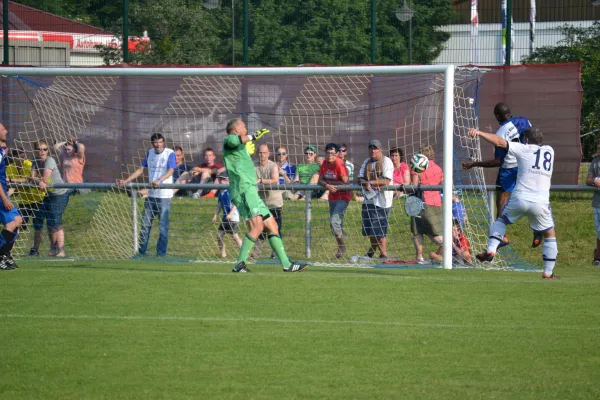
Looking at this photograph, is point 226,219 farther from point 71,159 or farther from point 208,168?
point 71,159

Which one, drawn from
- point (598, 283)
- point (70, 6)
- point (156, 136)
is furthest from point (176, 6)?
point (598, 283)

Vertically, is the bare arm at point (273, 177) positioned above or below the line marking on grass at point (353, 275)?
above

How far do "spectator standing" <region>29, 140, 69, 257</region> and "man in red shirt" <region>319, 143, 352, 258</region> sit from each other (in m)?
4.47

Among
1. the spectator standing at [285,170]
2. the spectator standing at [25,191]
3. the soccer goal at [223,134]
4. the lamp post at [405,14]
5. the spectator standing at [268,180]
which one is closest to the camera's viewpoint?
the spectator standing at [268,180]

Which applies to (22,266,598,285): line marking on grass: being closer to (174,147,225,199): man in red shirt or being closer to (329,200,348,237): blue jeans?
(329,200,348,237): blue jeans

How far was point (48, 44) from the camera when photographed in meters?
21.0

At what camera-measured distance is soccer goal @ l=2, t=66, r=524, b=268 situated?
15.5 metres

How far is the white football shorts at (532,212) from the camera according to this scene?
11914mm

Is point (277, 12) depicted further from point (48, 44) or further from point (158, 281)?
point (158, 281)

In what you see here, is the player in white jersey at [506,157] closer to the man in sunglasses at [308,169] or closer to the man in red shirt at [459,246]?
the man in red shirt at [459,246]

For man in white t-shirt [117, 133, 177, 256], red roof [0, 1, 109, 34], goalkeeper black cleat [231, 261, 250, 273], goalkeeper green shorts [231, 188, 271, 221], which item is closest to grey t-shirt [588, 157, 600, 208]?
goalkeeper green shorts [231, 188, 271, 221]

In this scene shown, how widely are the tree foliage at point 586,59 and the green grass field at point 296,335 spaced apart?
6787mm

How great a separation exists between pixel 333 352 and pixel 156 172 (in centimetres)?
862

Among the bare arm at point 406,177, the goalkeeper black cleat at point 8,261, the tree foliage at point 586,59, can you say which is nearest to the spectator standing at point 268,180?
the bare arm at point 406,177
